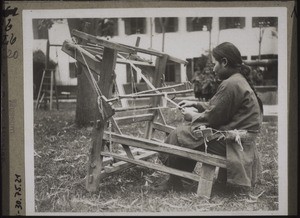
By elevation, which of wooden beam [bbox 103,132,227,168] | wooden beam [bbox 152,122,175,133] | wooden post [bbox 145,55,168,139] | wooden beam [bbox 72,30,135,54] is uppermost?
wooden beam [bbox 72,30,135,54]

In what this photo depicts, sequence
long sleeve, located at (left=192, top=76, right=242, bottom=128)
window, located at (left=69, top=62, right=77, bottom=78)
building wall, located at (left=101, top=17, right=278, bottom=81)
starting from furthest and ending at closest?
window, located at (left=69, top=62, right=77, bottom=78) < building wall, located at (left=101, top=17, right=278, bottom=81) < long sleeve, located at (left=192, top=76, right=242, bottom=128)

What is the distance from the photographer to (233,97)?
1.86 meters

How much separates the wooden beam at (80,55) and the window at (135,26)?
0.96 ft

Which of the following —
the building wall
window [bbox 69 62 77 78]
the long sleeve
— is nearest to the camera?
the long sleeve

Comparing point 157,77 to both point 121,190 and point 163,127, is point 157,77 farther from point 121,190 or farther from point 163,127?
point 121,190

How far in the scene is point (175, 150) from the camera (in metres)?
1.93

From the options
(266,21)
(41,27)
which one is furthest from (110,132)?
(266,21)

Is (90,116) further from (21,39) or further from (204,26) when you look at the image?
(204,26)

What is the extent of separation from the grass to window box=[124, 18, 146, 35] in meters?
0.68

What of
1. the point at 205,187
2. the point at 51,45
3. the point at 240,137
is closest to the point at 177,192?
the point at 205,187

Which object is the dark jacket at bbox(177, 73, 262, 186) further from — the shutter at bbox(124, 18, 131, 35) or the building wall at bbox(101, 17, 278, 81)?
the shutter at bbox(124, 18, 131, 35)

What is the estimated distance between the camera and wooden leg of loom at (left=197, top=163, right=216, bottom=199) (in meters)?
1.91

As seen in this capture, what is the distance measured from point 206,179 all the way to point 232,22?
89 cm

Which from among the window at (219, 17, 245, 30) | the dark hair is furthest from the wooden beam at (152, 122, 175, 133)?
the window at (219, 17, 245, 30)
